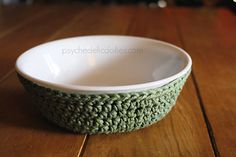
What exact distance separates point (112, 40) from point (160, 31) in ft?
1.45

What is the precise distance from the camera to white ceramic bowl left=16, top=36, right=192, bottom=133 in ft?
1.25

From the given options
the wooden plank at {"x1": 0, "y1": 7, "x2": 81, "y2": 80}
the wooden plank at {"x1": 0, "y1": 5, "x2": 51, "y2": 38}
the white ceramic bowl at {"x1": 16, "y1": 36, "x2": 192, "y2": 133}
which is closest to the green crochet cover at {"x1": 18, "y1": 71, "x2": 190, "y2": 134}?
the white ceramic bowl at {"x1": 16, "y1": 36, "x2": 192, "y2": 133}

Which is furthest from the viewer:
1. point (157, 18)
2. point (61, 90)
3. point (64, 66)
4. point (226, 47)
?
point (157, 18)

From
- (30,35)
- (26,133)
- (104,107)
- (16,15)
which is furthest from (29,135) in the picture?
(16,15)

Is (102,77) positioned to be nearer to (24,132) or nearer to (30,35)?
(24,132)

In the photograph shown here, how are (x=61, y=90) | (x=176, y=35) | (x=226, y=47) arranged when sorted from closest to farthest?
(x=61, y=90), (x=226, y=47), (x=176, y=35)

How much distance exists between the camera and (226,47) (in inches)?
34.2

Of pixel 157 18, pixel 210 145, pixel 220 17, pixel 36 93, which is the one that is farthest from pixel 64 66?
pixel 220 17

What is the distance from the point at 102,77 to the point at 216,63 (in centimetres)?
28

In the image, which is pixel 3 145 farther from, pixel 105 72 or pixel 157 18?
pixel 157 18

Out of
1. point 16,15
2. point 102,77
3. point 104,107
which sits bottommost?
point 16,15

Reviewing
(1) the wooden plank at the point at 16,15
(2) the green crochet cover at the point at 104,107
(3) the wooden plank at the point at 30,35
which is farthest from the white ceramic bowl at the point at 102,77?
(1) the wooden plank at the point at 16,15

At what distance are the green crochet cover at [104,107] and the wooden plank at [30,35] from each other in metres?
0.28

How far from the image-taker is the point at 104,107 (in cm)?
38
